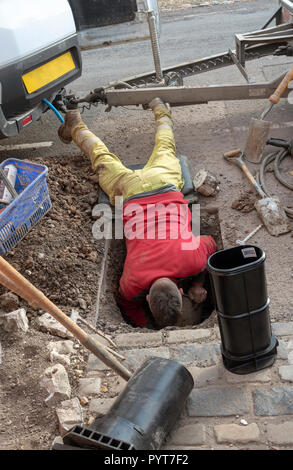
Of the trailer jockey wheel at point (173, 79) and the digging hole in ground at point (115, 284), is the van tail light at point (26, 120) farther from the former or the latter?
the trailer jockey wheel at point (173, 79)

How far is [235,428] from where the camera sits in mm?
2842

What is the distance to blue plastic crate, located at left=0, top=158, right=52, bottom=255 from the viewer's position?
4.14 metres

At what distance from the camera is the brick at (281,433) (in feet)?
8.95

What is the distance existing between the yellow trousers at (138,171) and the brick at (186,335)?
1533mm

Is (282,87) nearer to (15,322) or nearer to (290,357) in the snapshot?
(290,357)

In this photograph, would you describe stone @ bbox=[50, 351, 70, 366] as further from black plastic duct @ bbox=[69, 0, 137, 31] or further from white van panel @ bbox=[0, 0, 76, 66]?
black plastic duct @ bbox=[69, 0, 137, 31]

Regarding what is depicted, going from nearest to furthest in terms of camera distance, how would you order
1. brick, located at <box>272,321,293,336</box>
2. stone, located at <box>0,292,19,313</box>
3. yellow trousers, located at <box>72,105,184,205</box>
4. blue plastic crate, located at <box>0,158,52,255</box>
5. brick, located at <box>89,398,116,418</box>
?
brick, located at <box>89,398,116,418</box>, brick, located at <box>272,321,293,336</box>, stone, located at <box>0,292,19,313</box>, blue plastic crate, located at <box>0,158,52,255</box>, yellow trousers, located at <box>72,105,184,205</box>

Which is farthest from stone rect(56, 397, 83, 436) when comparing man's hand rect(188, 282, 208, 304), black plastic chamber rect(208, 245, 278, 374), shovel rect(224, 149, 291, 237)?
shovel rect(224, 149, 291, 237)

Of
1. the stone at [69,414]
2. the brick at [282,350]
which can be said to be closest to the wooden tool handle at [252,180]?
the brick at [282,350]

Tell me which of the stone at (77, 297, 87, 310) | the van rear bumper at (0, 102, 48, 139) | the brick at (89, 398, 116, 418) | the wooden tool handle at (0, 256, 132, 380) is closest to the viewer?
the wooden tool handle at (0, 256, 132, 380)

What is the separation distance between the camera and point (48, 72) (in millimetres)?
5383

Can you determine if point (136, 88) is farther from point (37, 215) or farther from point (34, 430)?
point (34, 430)

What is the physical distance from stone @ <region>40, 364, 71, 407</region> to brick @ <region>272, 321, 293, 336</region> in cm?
144

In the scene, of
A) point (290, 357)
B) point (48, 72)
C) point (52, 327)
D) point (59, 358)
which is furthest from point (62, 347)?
point (48, 72)
